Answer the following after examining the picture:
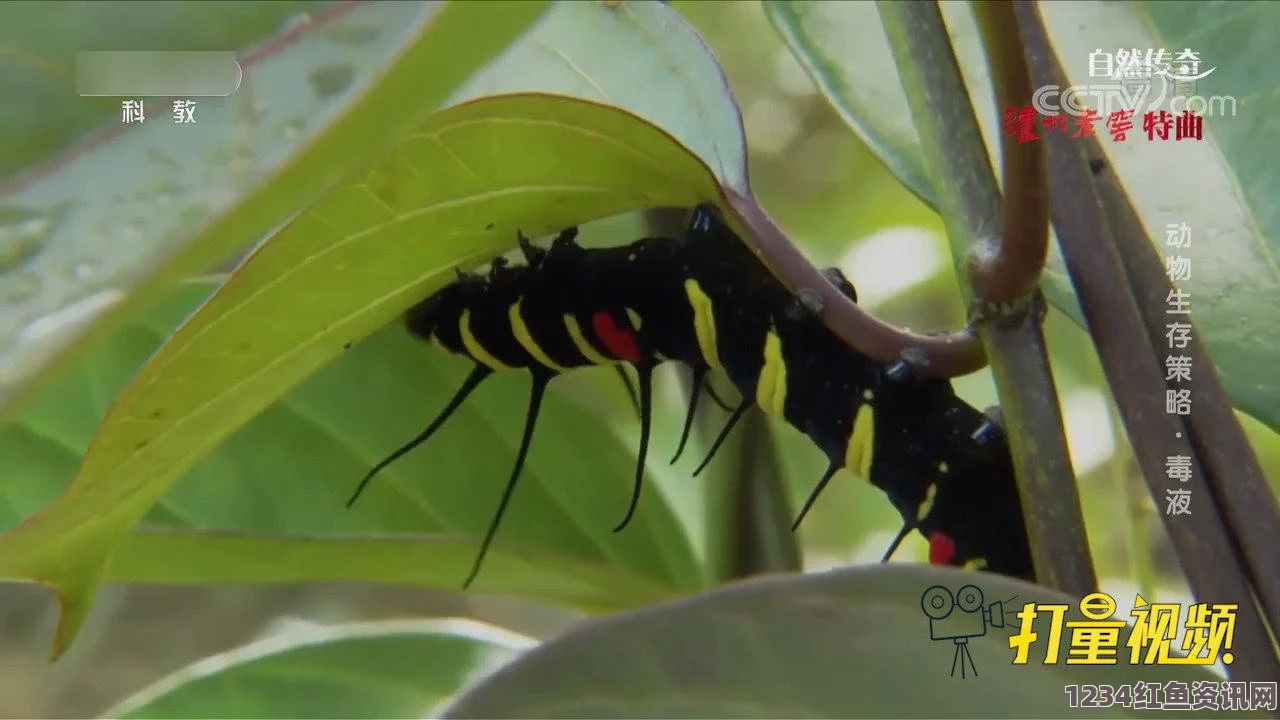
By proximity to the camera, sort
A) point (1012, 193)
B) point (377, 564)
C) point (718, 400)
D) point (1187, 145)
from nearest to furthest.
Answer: point (1012, 193) < point (1187, 145) < point (377, 564) < point (718, 400)

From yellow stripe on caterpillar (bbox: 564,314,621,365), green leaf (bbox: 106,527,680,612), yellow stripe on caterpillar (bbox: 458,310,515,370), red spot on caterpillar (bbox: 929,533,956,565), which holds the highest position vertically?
yellow stripe on caterpillar (bbox: 564,314,621,365)

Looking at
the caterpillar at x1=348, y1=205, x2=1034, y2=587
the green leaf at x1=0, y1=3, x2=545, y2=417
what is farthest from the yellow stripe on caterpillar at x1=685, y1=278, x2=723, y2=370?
the green leaf at x1=0, y1=3, x2=545, y2=417

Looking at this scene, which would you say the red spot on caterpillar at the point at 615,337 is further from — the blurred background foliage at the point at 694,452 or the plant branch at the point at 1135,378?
the plant branch at the point at 1135,378

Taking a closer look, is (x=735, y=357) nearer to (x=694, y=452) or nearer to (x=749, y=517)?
(x=749, y=517)

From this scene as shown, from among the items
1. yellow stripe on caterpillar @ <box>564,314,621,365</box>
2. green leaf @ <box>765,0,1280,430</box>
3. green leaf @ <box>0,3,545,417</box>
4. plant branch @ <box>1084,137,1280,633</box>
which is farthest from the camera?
yellow stripe on caterpillar @ <box>564,314,621,365</box>

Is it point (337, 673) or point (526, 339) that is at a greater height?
point (526, 339)

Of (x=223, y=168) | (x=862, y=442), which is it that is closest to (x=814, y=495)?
(x=862, y=442)

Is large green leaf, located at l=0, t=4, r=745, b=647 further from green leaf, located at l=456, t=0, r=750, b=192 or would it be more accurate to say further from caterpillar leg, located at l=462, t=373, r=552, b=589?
caterpillar leg, located at l=462, t=373, r=552, b=589

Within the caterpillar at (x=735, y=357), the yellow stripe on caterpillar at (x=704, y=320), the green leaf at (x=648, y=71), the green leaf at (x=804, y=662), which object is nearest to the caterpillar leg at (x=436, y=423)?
the caterpillar at (x=735, y=357)
